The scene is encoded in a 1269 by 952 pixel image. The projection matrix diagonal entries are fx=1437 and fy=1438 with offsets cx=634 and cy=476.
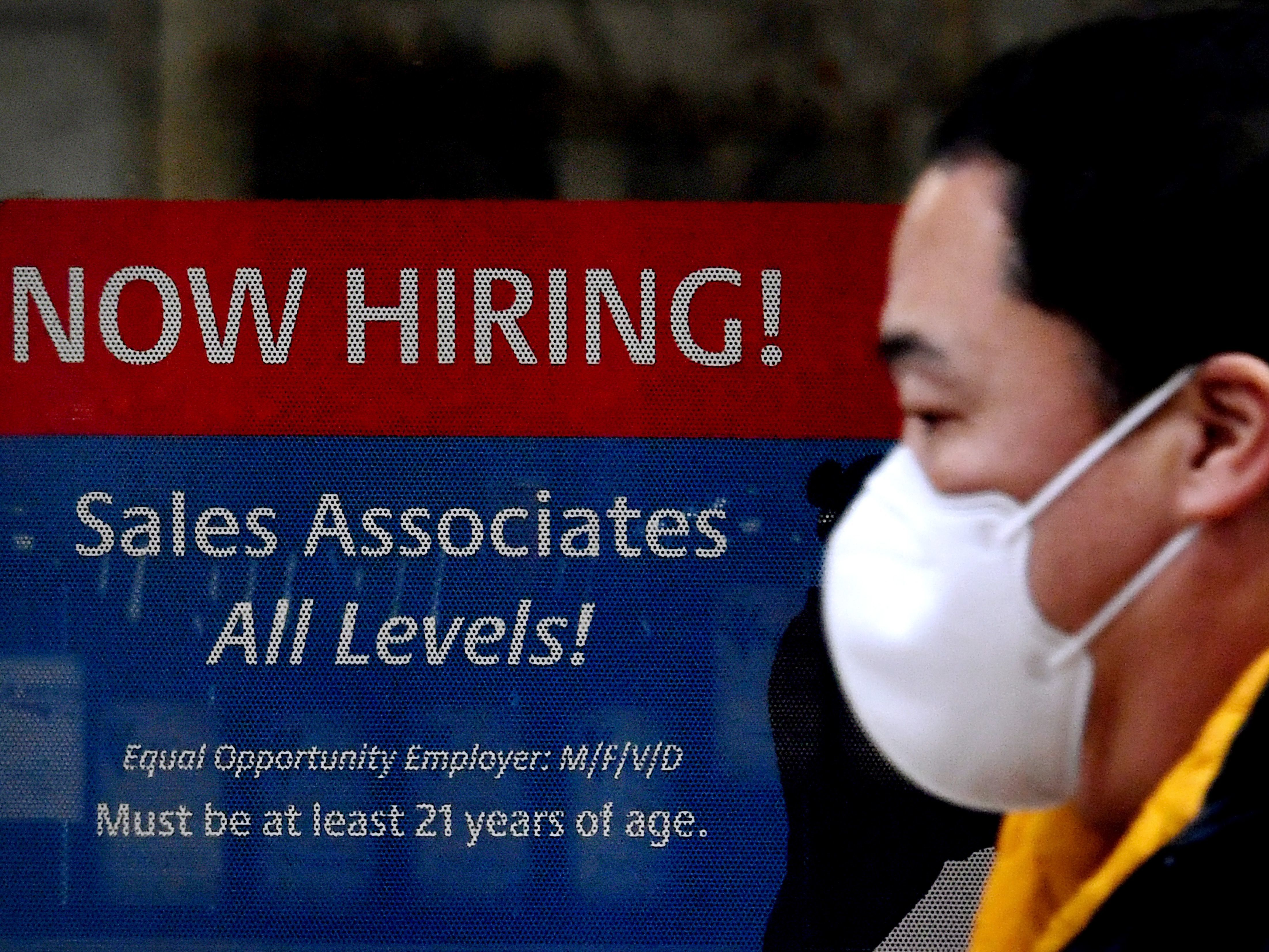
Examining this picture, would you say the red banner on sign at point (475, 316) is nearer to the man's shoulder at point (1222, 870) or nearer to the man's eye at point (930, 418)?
the man's eye at point (930, 418)

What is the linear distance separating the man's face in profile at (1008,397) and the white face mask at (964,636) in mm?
11

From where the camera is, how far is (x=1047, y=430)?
0.94 metres

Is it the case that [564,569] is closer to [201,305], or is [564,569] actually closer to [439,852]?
[439,852]

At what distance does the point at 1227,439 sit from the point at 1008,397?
14 cm

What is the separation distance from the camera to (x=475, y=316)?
7.37 ft

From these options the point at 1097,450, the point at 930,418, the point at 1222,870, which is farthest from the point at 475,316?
the point at 1222,870

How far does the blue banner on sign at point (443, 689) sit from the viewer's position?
224cm

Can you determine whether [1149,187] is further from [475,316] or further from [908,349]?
[475,316]

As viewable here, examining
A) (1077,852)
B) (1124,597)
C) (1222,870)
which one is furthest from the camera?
(1077,852)

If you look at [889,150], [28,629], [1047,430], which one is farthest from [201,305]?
[1047,430]

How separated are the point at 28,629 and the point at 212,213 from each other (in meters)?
0.71

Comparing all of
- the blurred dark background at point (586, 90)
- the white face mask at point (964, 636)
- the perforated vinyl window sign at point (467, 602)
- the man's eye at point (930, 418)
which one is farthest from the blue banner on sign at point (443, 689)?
the man's eye at point (930, 418)

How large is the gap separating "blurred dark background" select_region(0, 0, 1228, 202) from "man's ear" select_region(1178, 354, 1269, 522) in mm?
1394

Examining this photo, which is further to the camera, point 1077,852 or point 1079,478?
point 1077,852
